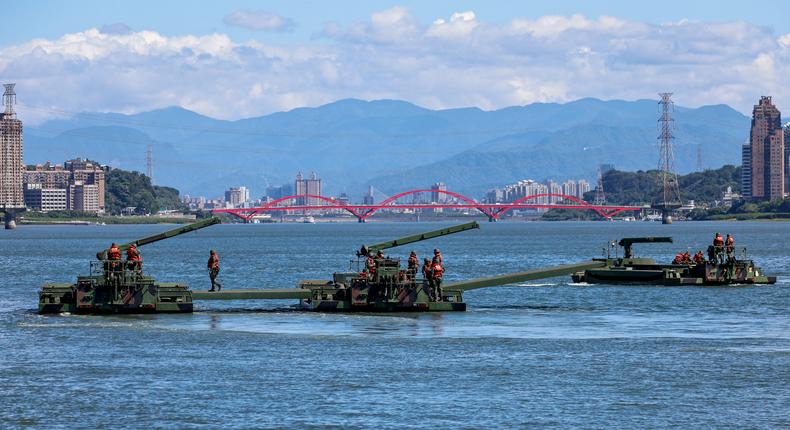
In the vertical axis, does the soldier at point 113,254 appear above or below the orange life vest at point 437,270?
above

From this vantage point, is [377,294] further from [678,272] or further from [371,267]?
[678,272]

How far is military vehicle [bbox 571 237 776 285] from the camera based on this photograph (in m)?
74.4

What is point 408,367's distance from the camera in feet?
134

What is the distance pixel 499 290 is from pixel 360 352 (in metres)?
31.7

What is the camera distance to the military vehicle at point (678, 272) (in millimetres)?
74375

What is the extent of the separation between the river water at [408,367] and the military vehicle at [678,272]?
8535 mm

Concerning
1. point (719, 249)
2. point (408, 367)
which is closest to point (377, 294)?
point (408, 367)

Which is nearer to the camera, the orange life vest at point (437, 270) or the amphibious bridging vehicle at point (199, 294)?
the amphibious bridging vehicle at point (199, 294)

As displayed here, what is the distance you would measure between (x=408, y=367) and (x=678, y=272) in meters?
37.8

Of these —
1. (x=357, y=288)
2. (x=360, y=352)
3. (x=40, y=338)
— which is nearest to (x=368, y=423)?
(x=360, y=352)

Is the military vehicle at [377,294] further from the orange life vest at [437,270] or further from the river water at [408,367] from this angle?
the river water at [408,367]

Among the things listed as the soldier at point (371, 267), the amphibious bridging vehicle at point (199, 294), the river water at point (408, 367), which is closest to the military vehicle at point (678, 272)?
the river water at point (408, 367)

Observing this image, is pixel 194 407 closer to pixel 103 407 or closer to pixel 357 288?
pixel 103 407

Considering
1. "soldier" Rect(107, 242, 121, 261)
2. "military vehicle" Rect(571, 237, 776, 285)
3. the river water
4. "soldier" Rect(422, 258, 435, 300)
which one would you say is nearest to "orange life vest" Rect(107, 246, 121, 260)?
"soldier" Rect(107, 242, 121, 261)
